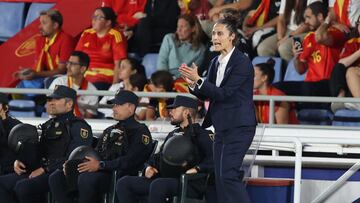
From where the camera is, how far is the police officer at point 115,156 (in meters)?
11.5

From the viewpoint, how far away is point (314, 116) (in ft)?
43.0

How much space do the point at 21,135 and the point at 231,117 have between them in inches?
92.0

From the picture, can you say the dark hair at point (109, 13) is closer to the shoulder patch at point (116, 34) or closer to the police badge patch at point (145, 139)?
the shoulder patch at point (116, 34)

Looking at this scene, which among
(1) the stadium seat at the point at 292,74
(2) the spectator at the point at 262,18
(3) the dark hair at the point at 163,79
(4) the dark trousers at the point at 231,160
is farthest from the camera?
(2) the spectator at the point at 262,18

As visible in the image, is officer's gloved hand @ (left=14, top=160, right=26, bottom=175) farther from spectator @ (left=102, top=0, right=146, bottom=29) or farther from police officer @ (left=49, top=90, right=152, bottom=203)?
spectator @ (left=102, top=0, right=146, bottom=29)

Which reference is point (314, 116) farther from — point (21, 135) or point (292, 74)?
point (21, 135)

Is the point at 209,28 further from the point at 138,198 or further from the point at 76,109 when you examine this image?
the point at 138,198

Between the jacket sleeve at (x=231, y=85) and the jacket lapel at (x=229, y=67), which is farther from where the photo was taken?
the jacket lapel at (x=229, y=67)

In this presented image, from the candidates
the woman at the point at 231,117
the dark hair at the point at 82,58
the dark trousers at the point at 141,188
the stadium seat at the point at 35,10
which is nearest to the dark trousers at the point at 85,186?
the dark trousers at the point at 141,188

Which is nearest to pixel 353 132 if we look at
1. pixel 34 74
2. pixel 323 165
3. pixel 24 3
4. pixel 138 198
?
pixel 323 165

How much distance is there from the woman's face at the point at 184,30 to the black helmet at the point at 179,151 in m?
3.19

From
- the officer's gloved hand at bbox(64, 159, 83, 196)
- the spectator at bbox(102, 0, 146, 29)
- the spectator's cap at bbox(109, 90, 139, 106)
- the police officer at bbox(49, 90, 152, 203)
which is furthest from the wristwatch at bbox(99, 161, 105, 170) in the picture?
the spectator at bbox(102, 0, 146, 29)

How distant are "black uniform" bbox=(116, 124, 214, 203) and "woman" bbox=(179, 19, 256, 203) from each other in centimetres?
57

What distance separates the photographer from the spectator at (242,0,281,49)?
559 inches
